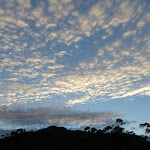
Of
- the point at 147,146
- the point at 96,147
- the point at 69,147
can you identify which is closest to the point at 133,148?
the point at 147,146

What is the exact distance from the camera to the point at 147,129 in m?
112

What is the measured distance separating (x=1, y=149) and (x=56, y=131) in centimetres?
7285

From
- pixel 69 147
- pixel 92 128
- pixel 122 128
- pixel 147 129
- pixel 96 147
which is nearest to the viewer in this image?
pixel 96 147

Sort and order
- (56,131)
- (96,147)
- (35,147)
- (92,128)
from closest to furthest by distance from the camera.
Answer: (96,147)
(35,147)
(92,128)
(56,131)

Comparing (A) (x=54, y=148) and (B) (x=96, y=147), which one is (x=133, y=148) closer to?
(B) (x=96, y=147)

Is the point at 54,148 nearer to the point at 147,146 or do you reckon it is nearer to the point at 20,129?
the point at 147,146

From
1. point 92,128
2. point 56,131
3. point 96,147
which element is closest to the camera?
point 96,147

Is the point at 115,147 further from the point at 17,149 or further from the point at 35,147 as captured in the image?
the point at 17,149

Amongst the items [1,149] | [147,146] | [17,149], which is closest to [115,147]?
[147,146]

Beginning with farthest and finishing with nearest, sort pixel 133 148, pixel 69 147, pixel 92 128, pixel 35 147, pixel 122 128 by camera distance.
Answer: pixel 92 128, pixel 122 128, pixel 35 147, pixel 69 147, pixel 133 148

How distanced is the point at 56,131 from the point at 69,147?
259 ft

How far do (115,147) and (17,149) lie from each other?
154 feet

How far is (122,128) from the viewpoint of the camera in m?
120

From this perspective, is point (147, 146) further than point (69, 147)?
No
